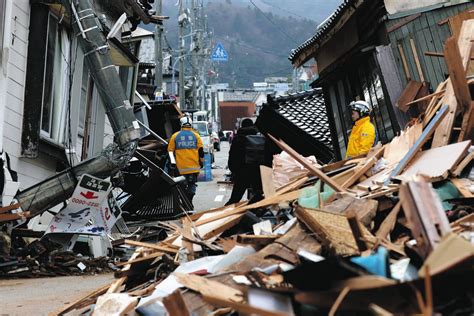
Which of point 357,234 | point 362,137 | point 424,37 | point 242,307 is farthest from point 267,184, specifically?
point 424,37

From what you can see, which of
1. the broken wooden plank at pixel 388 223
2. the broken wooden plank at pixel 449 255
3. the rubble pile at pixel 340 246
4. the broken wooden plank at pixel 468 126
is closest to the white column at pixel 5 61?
the rubble pile at pixel 340 246

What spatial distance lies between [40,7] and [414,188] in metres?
8.12

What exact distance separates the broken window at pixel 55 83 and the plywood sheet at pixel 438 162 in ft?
22.7

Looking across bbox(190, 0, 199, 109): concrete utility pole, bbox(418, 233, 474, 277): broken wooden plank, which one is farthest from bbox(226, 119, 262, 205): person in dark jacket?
bbox(190, 0, 199, 109): concrete utility pole

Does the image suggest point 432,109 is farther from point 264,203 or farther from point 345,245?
point 345,245

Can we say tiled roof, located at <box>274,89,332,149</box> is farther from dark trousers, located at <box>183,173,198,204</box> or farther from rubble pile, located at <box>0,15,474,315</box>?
rubble pile, located at <box>0,15,474,315</box>

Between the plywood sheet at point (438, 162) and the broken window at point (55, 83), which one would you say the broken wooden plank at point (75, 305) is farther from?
the broken window at point (55, 83)

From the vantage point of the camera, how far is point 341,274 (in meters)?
2.88

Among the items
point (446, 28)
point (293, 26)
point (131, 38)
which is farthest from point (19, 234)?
point (293, 26)

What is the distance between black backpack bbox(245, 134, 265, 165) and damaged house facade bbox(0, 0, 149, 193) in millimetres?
3193

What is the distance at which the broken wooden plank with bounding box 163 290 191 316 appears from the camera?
333 centimetres

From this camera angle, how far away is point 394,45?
9555 mm

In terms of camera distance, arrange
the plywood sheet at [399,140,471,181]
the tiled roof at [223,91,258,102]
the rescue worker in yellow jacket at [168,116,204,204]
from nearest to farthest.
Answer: the plywood sheet at [399,140,471,181]
the rescue worker in yellow jacket at [168,116,204,204]
the tiled roof at [223,91,258,102]

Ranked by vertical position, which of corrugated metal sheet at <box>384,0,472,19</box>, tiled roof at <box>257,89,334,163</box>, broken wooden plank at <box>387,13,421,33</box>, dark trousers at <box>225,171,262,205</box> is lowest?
dark trousers at <box>225,171,262,205</box>
